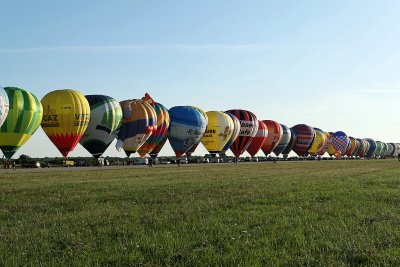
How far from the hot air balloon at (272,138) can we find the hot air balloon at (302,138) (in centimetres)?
1843

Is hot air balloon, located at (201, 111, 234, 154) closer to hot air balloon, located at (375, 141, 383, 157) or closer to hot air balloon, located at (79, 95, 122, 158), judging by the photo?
hot air balloon, located at (79, 95, 122, 158)

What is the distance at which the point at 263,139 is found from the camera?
84.4m

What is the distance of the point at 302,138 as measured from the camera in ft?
370

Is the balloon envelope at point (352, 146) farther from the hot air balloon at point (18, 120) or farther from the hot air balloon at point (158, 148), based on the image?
the hot air balloon at point (18, 120)

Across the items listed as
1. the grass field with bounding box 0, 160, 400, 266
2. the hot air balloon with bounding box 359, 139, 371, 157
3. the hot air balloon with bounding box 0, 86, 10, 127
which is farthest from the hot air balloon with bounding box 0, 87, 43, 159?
the hot air balloon with bounding box 359, 139, 371, 157

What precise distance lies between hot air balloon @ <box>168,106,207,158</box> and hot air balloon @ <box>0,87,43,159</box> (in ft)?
77.4

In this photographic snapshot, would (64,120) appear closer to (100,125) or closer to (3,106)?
(100,125)

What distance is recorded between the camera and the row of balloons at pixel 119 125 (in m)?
42.2

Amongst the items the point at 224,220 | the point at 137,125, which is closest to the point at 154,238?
the point at 224,220

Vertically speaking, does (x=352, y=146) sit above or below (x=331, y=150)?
above

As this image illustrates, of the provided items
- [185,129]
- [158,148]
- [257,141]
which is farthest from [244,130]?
[158,148]

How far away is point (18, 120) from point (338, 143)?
112631 mm

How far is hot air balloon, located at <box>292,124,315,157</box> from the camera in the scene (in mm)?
112412

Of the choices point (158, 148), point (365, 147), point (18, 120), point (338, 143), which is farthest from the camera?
point (365, 147)
